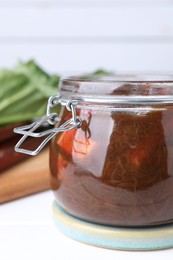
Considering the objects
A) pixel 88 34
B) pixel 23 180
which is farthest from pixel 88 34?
pixel 23 180

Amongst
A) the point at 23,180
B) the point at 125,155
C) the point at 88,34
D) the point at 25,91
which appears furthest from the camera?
the point at 88,34

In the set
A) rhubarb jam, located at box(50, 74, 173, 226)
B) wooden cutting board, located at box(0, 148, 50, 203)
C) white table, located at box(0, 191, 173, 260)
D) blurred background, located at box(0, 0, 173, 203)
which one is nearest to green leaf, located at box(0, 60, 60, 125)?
wooden cutting board, located at box(0, 148, 50, 203)

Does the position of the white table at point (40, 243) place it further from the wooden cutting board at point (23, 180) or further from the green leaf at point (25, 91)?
the green leaf at point (25, 91)

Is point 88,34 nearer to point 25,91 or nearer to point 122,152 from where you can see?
point 25,91

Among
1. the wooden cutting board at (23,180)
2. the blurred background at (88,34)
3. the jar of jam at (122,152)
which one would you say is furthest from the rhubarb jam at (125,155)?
the blurred background at (88,34)

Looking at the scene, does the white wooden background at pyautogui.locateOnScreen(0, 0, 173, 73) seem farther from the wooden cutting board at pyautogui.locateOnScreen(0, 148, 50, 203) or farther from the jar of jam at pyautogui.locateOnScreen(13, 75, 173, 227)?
the jar of jam at pyautogui.locateOnScreen(13, 75, 173, 227)

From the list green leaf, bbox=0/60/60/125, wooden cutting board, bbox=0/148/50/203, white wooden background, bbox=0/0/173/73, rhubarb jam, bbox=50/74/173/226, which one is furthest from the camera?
white wooden background, bbox=0/0/173/73
